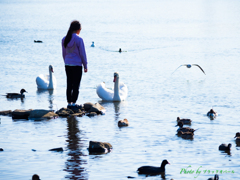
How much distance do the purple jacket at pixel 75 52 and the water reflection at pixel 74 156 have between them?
1822 mm

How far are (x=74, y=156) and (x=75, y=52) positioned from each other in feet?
13.7

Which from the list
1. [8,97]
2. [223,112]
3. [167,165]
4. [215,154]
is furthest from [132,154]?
[8,97]

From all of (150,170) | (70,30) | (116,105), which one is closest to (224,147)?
(150,170)

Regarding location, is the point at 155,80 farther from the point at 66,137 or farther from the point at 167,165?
the point at 167,165

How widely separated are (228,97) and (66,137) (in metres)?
8.93

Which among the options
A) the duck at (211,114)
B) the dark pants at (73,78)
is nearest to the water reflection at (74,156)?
the dark pants at (73,78)

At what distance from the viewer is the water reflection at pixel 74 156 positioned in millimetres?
7957

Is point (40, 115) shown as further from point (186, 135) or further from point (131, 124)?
point (186, 135)

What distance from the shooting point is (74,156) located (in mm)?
8969

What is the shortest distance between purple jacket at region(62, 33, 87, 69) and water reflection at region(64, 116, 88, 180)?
1.82m

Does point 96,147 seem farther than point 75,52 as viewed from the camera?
No

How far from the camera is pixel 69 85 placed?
13.0 metres

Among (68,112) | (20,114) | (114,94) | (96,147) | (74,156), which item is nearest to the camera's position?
(74,156)

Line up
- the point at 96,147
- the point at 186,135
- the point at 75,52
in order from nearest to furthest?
the point at 96,147 → the point at 186,135 → the point at 75,52
